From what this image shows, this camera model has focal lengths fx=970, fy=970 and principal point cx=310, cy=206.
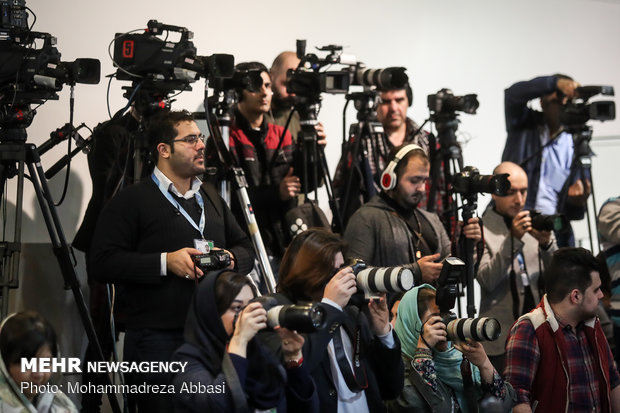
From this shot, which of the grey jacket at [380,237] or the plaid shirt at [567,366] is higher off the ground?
the grey jacket at [380,237]

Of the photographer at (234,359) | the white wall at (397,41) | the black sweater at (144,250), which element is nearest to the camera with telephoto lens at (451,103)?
the white wall at (397,41)

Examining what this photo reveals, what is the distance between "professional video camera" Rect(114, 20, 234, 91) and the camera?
383cm

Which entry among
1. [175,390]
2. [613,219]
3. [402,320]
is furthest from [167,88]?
[613,219]

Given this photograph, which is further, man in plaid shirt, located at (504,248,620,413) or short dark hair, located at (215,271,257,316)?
man in plaid shirt, located at (504,248,620,413)

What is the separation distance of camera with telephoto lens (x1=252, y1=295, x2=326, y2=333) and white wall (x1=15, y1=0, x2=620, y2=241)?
2283 mm

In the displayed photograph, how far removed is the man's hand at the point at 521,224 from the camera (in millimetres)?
4312

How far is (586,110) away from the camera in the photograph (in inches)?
205

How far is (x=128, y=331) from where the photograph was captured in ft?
11.1

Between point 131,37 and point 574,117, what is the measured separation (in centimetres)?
254

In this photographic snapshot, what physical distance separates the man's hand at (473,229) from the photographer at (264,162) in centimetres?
82

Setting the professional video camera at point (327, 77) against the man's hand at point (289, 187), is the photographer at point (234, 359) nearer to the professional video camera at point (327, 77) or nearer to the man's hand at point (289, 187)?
the man's hand at point (289, 187)

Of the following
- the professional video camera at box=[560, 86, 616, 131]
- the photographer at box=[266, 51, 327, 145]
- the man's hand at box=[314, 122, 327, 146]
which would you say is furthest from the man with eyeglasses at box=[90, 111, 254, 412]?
the professional video camera at box=[560, 86, 616, 131]

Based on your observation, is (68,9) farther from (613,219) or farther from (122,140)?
(613,219)

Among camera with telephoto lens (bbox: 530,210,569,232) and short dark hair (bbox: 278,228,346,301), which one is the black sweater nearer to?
short dark hair (bbox: 278,228,346,301)
